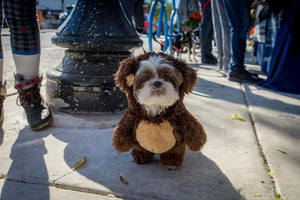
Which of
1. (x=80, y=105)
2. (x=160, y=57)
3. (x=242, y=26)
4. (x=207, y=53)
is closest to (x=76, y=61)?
(x=80, y=105)

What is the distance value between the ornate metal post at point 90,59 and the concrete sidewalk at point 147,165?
16cm

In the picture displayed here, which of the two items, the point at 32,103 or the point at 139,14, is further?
the point at 139,14

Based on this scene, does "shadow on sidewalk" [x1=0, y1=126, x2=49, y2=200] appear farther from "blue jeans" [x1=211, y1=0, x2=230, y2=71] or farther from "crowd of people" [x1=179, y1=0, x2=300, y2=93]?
"blue jeans" [x1=211, y1=0, x2=230, y2=71]

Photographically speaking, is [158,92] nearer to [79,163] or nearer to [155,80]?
[155,80]

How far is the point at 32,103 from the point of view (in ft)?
7.47

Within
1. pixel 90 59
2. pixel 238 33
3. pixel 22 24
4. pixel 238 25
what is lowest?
pixel 90 59

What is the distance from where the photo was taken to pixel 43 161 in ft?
5.71

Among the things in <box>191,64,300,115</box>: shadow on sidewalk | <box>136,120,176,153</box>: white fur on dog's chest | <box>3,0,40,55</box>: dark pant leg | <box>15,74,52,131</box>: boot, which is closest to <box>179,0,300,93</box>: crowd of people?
<box>191,64,300,115</box>: shadow on sidewalk

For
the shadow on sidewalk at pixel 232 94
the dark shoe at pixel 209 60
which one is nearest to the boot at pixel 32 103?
the shadow on sidewalk at pixel 232 94

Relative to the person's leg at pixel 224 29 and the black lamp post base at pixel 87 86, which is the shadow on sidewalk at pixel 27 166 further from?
the person's leg at pixel 224 29

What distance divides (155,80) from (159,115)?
0.84 ft

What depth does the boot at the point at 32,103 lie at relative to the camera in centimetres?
220

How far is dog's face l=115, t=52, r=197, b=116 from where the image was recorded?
1427mm

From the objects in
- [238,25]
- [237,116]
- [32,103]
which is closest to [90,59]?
[32,103]
